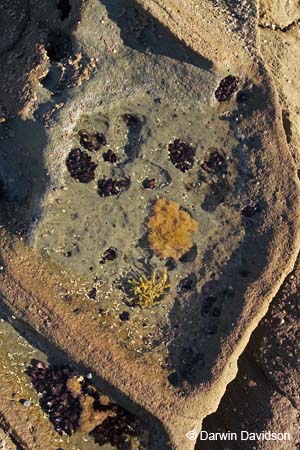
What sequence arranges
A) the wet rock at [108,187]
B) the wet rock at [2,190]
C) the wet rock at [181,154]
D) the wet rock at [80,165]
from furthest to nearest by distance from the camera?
the wet rock at [2,190]
the wet rock at [181,154]
the wet rock at [108,187]
the wet rock at [80,165]

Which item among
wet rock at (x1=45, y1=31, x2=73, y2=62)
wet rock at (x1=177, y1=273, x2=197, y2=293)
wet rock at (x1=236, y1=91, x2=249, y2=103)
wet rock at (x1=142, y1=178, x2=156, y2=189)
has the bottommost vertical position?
wet rock at (x1=177, y1=273, x2=197, y2=293)

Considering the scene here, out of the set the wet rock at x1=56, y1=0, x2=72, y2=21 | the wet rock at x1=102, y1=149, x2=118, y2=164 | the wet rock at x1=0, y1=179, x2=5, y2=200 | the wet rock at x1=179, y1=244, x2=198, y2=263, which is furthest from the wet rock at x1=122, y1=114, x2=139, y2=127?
the wet rock at x1=0, y1=179, x2=5, y2=200

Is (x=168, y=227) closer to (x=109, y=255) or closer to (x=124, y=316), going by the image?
(x=109, y=255)

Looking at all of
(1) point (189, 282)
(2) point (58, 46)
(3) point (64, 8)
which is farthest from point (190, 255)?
(3) point (64, 8)

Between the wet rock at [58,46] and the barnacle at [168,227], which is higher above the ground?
the wet rock at [58,46]

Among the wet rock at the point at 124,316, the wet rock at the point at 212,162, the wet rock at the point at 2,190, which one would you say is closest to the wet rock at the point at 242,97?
the wet rock at the point at 212,162

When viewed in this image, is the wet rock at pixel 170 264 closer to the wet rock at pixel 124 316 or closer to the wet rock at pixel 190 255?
the wet rock at pixel 190 255

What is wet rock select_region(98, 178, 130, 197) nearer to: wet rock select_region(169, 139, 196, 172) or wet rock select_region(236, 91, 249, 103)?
wet rock select_region(169, 139, 196, 172)
